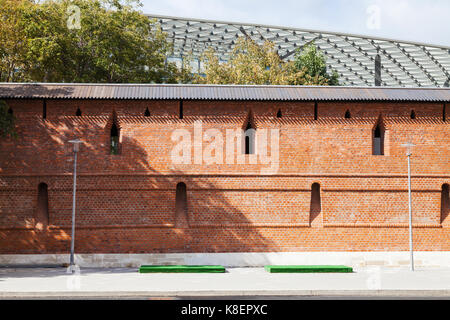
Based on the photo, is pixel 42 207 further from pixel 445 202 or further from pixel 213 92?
pixel 445 202

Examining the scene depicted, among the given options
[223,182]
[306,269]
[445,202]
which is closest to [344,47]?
[445,202]

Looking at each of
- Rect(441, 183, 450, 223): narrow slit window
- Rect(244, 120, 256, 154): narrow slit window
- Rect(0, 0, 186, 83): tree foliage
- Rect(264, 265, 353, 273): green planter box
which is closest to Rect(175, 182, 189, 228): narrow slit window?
Rect(244, 120, 256, 154): narrow slit window

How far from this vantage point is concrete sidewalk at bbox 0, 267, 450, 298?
42.5ft

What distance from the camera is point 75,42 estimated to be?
101 ft

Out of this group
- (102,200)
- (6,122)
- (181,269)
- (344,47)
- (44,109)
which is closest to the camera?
(181,269)

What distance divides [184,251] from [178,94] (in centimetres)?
583

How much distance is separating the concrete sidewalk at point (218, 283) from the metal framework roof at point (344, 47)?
47746mm

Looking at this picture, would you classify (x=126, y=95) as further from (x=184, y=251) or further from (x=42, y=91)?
(x=184, y=251)

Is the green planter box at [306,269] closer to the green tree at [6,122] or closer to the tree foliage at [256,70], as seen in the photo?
the green tree at [6,122]

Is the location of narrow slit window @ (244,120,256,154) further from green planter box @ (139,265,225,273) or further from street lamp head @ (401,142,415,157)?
street lamp head @ (401,142,415,157)

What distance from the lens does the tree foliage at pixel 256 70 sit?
34031mm

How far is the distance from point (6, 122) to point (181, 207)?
22.4 feet

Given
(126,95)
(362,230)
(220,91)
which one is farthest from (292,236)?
(126,95)

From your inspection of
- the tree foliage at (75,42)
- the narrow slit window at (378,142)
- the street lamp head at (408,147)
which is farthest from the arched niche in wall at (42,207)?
the street lamp head at (408,147)
